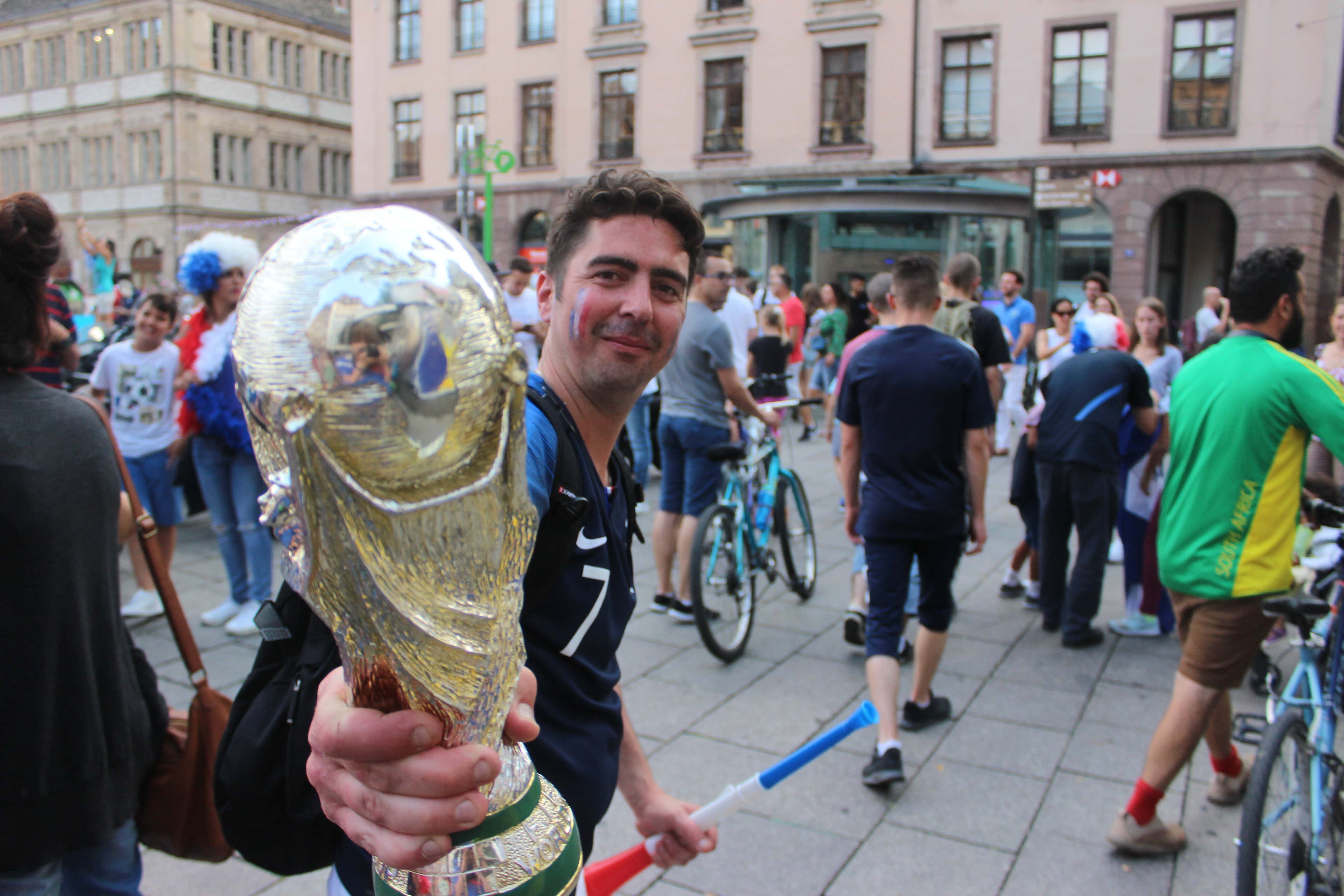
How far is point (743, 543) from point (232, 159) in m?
35.4

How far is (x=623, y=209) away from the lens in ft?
4.52

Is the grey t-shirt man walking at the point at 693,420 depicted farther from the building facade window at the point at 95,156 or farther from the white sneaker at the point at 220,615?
the building facade window at the point at 95,156

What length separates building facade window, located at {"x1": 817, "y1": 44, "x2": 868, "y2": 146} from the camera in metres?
24.2

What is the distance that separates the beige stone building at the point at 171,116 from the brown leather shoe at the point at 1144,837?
3.21 meters

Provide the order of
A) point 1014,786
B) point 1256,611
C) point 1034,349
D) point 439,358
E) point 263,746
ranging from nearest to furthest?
point 439,358 → point 263,746 → point 1256,611 → point 1014,786 → point 1034,349

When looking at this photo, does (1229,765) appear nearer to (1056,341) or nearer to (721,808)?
(721,808)

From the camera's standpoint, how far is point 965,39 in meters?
22.9

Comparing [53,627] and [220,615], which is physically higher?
[53,627]

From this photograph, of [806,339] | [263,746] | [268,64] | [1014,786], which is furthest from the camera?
[268,64]

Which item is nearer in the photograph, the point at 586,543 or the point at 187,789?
the point at 586,543

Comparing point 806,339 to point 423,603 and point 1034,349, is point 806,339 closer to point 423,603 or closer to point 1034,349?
point 1034,349

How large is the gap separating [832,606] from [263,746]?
492 centimetres

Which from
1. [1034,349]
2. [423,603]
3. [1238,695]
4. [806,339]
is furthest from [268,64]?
[423,603]

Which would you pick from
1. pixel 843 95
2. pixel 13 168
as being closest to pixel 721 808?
pixel 13 168
